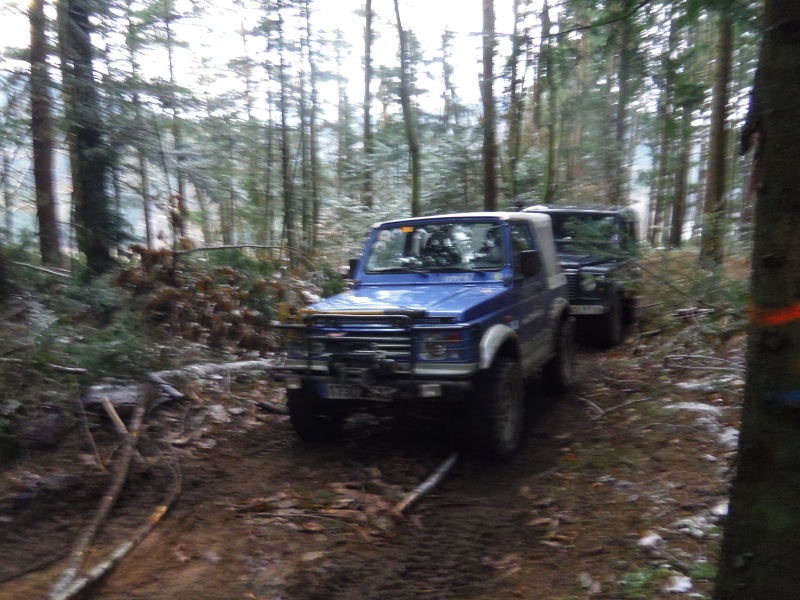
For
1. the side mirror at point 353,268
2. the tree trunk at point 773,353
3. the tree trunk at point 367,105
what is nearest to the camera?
the tree trunk at point 773,353

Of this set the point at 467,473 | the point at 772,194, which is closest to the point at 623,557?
the point at 467,473

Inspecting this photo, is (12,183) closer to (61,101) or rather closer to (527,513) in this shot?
(61,101)

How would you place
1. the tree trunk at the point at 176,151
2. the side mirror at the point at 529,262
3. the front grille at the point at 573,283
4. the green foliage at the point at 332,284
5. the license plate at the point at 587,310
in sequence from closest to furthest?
the side mirror at the point at 529,262 → the tree trunk at the point at 176,151 → the license plate at the point at 587,310 → the front grille at the point at 573,283 → the green foliage at the point at 332,284

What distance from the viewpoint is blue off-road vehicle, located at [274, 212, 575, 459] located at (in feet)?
19.2

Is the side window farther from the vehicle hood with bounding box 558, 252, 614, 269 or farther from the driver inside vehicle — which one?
the vehicle hood with bounding box 558, 252, 614, 269

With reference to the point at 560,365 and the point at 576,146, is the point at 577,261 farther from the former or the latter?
the point at 576,146

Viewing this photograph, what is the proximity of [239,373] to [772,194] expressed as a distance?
6.84 meters

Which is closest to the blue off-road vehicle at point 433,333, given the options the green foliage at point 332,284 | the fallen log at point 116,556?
the fallen log at point 116,556

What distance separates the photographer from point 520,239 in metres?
7.61

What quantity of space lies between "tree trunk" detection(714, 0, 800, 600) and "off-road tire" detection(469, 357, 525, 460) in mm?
3174

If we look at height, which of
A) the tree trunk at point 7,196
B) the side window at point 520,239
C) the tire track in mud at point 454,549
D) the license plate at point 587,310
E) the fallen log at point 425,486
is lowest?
the tire track in mud at point 454,549

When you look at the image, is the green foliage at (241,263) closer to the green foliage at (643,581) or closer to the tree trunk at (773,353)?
the green foliage at (643,581)

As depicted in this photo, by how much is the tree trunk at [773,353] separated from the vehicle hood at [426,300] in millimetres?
3204

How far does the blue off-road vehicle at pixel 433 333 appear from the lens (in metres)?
5.85
